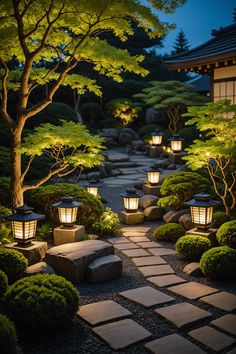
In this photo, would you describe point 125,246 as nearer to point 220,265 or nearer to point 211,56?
point 220,265

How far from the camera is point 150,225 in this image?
32.9ft

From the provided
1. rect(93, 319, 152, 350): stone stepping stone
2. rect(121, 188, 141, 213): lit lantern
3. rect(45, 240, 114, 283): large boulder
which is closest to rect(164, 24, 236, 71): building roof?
rect(121, 188, 141, 213): lit lantern

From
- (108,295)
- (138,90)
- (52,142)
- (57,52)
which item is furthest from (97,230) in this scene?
(138,90)

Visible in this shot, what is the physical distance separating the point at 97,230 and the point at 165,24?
15.9ft

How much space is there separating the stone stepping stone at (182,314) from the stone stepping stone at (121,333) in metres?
0.46

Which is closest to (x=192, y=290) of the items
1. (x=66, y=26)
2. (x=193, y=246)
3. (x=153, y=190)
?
(x=193, y=246)

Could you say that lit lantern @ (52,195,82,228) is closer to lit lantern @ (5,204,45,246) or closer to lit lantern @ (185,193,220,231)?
lit lantern @ (5,204,45,246)

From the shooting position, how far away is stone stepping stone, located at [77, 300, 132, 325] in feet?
15.5

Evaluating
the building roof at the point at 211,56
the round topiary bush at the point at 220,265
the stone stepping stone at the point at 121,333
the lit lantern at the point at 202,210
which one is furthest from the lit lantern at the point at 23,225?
the building roof at the point at 211,56

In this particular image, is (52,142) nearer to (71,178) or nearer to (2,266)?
(2,266)

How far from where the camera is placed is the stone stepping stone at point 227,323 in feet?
14.7

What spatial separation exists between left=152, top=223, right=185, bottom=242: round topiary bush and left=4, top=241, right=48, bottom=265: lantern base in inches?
119

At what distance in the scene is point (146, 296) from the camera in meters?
5.44

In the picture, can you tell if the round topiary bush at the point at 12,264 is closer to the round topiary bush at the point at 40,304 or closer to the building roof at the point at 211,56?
the round topiary bush at the point at 40,304
